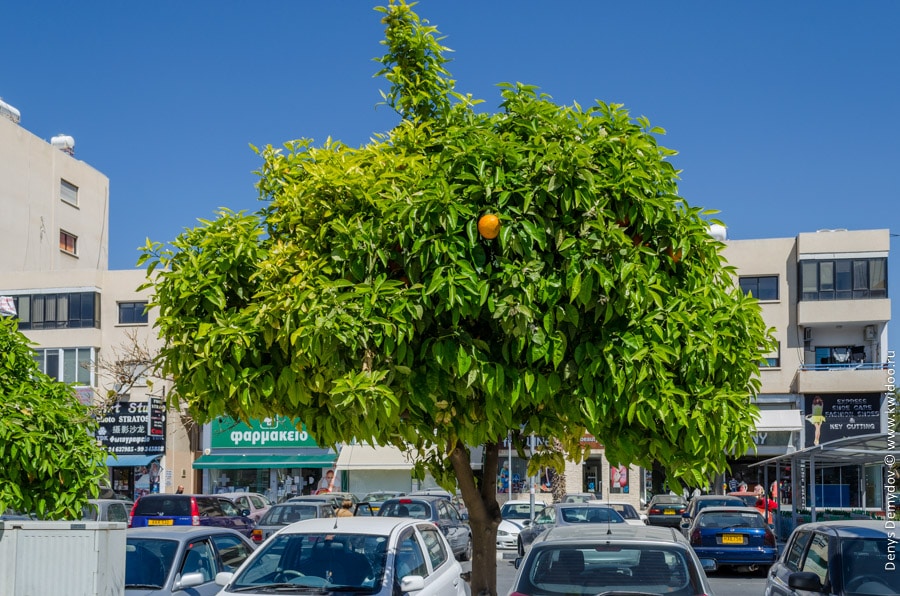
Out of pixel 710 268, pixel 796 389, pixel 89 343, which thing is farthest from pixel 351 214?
pixel 89 343

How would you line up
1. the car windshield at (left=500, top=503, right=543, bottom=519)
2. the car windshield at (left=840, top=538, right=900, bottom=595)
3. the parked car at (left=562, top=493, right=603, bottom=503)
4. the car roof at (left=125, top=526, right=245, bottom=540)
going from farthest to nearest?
the parked car at (left=562, top=493, right=603, bottom=503)
the car windshield at (left=500, top=503, right=543, bottom=519)
the car roof at (left=125, top=526, right=245, bottom=540)
the car windshield at (left=840, top=538, right=900, bottom=595)

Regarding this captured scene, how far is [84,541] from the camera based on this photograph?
27.3ft

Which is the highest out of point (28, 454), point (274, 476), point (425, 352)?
point (425, 352)

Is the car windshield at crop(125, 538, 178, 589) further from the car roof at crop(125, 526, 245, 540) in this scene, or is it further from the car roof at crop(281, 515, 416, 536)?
the car roof at crop(281, 515, 416, 536)

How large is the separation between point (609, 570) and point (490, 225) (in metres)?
3.26

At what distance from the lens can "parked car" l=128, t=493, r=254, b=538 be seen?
84.3ft

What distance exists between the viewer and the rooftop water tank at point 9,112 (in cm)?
5594

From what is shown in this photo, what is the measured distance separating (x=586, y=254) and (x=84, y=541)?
4.67 m

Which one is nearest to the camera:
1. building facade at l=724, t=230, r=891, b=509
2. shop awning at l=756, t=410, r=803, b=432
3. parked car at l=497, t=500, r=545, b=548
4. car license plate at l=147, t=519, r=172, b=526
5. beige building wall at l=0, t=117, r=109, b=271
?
car license plate at l=147, t=519, r=172, b=526

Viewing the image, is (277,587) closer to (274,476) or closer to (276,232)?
(276,232)

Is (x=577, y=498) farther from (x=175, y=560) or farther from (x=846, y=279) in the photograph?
(x=175, y=560)

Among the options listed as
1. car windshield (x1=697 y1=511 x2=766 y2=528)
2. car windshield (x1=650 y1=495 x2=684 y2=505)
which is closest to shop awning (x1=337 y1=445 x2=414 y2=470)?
car windshield (x1=650 y1=495 x2=684 y2=505)

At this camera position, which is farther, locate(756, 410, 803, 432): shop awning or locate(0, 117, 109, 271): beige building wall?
locate(0, 117, 109, 271): beige building wall

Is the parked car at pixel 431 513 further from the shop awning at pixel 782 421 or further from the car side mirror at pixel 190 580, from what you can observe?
the shop awning at pixel 782 421
